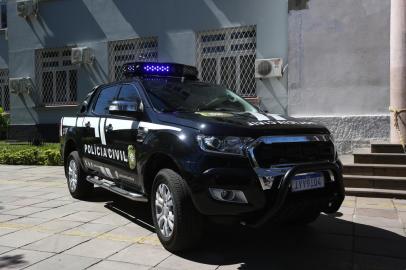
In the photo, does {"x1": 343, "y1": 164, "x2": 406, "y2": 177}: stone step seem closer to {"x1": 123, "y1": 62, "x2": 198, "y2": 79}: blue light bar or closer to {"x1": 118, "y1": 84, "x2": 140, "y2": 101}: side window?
{"x1": 123, "y1": 62, "x2": 198, "y2": 79}: blue light bar

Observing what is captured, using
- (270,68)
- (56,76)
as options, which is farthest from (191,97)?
(56,76)

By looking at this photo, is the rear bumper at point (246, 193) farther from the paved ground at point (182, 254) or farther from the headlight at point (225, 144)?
the paved ground at point (182, 254)

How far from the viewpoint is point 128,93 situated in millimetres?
6023

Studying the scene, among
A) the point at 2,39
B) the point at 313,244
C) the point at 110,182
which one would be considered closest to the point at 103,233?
the point at 110,182

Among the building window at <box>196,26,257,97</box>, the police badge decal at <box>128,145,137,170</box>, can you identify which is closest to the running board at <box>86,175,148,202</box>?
the police badge decal at <box>128,145,137,170</box>

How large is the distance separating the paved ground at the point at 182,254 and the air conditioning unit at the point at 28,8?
10.2 meters

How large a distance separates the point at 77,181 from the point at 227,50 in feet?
21.6

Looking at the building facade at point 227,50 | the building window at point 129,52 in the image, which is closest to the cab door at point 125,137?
the building facade at point 227,50

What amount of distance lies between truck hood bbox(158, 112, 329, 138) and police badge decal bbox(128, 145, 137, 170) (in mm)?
659

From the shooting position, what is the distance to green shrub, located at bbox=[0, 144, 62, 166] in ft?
40.1

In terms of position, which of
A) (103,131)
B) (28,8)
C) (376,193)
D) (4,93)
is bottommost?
(376,193)

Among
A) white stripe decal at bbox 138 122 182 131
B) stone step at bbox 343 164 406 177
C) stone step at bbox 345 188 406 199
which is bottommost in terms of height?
stone step at bbox 345 188 406 199

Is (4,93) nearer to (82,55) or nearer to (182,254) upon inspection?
(82,55)

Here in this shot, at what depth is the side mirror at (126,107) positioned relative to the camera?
5.45 metres
